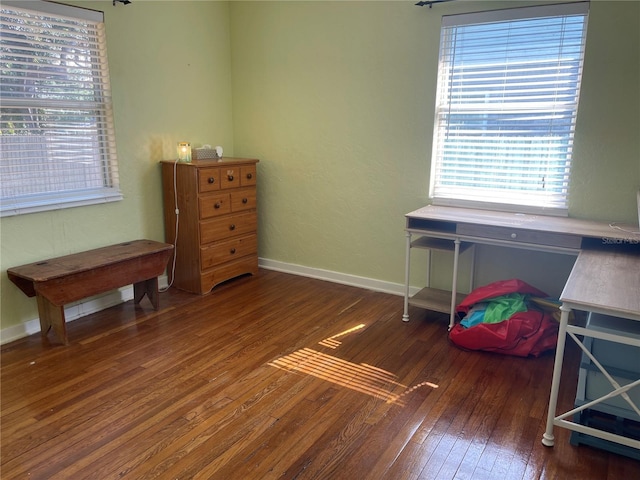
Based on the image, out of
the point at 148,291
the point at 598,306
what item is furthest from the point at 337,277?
the point at 598,306

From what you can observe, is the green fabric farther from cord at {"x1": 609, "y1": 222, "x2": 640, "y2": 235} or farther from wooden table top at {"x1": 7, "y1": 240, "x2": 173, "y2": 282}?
wooden table top at {"x1": 7, "y1": 240, "x2": 173, "y2": 282}

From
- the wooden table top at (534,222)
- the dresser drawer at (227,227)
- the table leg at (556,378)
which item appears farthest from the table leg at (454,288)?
the dresser drawer at (227,227)

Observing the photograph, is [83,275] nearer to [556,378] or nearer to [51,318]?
[51,318]

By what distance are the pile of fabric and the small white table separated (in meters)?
0.69

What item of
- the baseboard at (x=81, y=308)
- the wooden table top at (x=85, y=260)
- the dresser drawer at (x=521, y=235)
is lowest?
the baseboard at (x=81, y=308)

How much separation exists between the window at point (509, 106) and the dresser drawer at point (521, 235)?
544mm

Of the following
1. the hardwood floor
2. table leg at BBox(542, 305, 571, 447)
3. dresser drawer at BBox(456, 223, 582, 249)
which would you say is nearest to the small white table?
table leg at BBox(542, 305, 571, 447)

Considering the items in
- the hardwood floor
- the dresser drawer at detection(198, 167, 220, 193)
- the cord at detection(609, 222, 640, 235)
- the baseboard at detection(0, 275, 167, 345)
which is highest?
the dresser drawer at detection(198, 167, 220, 193)

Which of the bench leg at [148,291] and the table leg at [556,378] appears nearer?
the table leg at [556,378]

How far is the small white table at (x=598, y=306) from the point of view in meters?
1.89

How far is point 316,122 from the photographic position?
4195 mm

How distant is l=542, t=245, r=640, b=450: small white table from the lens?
1890 mm

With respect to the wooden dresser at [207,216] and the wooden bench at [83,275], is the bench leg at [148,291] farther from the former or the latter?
the wooden dresser at [207,216]

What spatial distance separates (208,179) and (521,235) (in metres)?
2.31
